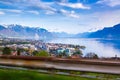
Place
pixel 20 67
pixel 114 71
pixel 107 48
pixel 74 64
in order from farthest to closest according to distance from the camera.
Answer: pixel 107 48, pixel 20 67, pixel 74 64, pixel 114 71

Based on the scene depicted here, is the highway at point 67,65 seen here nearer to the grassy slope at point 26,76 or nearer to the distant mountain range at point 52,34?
the grassy slope at point 26,76

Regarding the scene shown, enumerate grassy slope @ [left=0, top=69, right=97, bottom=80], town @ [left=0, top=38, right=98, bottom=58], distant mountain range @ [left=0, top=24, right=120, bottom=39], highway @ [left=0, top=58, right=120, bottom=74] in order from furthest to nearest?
distant mountain range @ [left=0, top=24, right=120, bottom=39] < town @ [left=0, top=38, right=98, bottom=58] < grassy slope @ [left=0, top=69, right=97, bottom=80] < highway @ [left=0, top=58, right=120, bottom=74]

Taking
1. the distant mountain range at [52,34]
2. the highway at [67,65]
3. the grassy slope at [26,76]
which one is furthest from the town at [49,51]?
the distant mountain range at [52,34]

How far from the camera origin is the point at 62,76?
7324mm

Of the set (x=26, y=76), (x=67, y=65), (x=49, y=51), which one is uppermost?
(x=49, y=51)

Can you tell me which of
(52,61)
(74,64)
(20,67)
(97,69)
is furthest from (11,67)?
(97,69)

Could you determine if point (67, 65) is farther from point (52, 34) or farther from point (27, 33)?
point (27, 33)

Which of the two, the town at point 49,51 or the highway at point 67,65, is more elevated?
the town at point 49,51

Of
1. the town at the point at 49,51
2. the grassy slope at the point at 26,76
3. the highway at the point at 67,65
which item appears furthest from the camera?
the town at the point at 49,51

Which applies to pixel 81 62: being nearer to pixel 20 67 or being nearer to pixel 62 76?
pixel 62 76

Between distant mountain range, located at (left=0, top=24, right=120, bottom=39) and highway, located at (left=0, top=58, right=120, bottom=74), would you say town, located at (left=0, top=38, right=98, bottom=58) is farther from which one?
distant mountain range, located at (left=0, top=24, right=120, bottom=39)

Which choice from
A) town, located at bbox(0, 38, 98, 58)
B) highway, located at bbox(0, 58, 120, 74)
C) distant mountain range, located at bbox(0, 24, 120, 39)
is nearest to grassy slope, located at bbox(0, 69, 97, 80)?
highway, located at bbox(0, 58, 120, 74)

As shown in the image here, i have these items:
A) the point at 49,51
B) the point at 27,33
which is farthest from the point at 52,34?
the point at 49,51

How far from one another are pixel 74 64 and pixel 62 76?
383 mm
